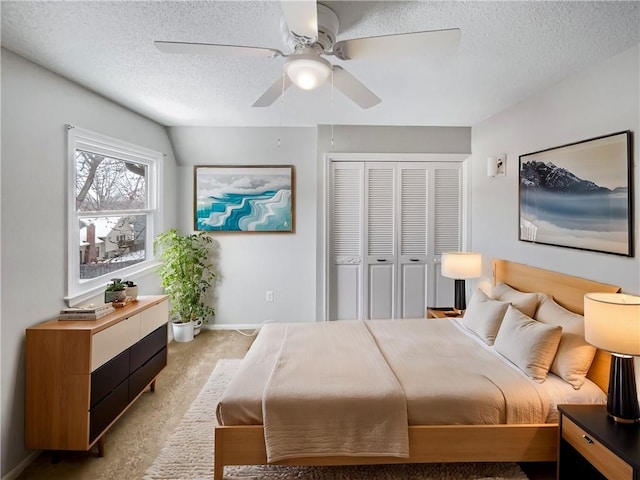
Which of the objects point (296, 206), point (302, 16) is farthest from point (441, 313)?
point (302, 16)

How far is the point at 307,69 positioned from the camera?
1651 mm

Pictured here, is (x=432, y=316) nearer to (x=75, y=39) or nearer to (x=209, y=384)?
(x=209, y=384)

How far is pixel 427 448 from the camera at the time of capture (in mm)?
1930

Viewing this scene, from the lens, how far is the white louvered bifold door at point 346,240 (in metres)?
4.35

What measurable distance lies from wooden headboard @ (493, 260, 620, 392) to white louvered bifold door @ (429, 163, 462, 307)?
3.19ft

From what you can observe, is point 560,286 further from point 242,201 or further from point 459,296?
point 242,201

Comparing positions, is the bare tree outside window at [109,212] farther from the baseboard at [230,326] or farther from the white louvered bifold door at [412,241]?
the white louvered bifold door at [412,241]

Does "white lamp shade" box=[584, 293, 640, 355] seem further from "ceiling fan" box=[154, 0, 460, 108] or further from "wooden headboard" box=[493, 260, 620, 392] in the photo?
"ceiling fan" box=[154, 0, 460, 108]

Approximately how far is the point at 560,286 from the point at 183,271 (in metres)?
3.66

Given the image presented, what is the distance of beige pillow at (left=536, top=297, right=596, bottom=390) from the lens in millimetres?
2072

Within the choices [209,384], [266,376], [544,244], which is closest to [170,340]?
[209,384]

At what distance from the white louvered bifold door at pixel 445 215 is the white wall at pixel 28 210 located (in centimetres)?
370

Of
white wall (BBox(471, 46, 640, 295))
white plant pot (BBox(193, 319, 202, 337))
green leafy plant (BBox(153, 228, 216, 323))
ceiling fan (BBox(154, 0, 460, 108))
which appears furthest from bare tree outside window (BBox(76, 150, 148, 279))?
white wall (BBox(471, 46, 640, 295))

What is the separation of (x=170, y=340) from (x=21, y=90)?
116 inches
